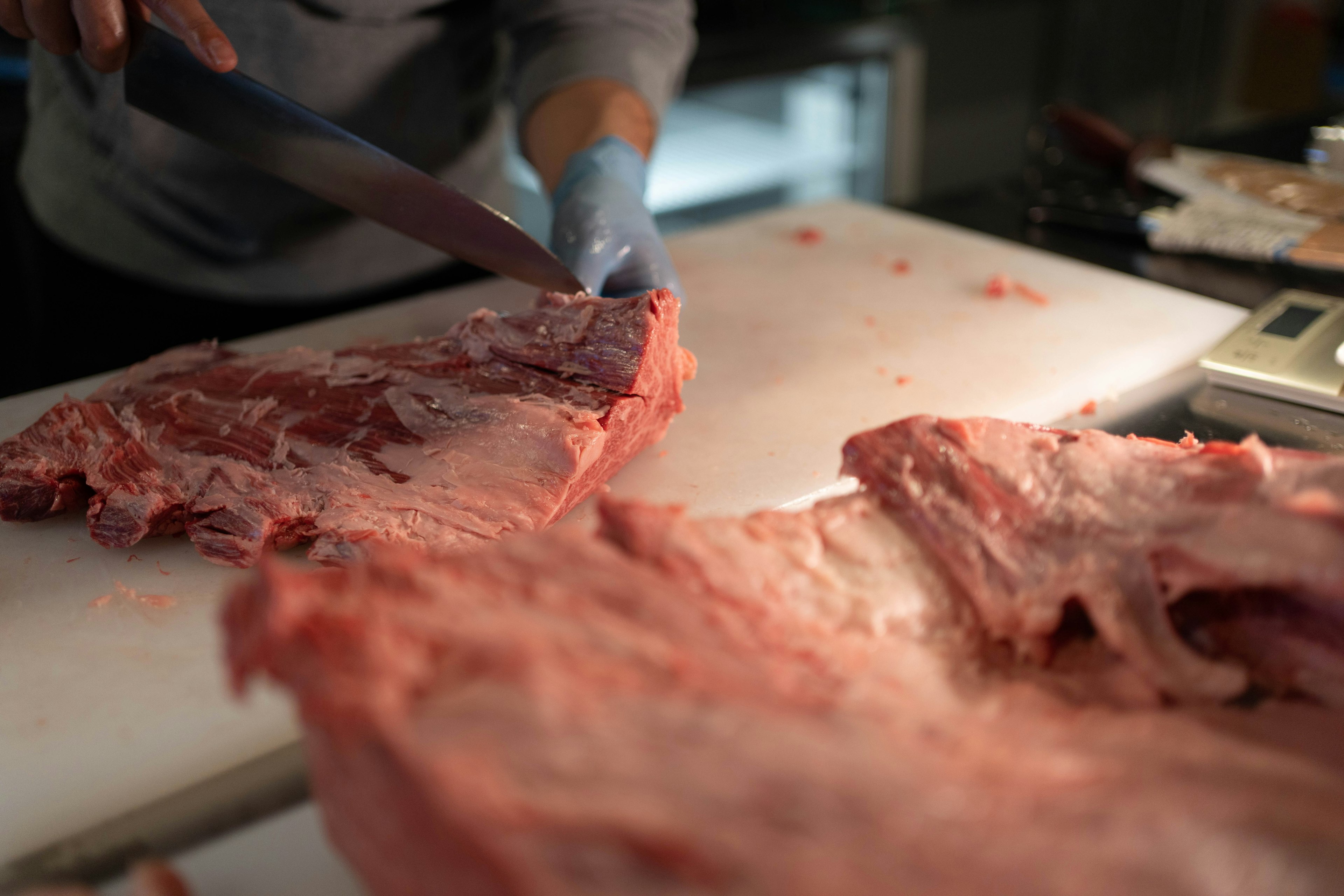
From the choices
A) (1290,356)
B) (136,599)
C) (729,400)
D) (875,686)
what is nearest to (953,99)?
(1290,356)

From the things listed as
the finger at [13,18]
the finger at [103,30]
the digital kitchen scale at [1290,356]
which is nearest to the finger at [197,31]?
the finger at [103,30]

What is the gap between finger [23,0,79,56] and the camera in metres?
2.43

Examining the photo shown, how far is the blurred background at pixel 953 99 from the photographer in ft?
14.7

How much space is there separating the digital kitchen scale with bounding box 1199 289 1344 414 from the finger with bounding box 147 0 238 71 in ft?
8.05

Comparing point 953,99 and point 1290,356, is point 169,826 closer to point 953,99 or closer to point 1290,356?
point 1290,356

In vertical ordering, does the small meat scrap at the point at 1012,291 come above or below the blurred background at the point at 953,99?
above

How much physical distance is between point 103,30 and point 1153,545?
2.47m

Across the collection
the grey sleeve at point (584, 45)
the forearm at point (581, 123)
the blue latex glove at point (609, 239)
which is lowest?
the blue latex glove at point (609, 239)

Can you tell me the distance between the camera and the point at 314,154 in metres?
2.43

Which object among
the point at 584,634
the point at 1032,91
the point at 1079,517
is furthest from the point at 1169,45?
the point at 584,634

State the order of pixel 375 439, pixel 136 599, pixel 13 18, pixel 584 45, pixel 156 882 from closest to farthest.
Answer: pixel 156 882
pixel 136 599
pixel 375 439
pixel 13 18
pixel 584 45

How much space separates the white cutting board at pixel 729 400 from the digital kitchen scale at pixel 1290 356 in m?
0.16

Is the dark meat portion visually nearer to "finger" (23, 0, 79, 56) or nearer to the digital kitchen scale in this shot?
the digital kitchen scale

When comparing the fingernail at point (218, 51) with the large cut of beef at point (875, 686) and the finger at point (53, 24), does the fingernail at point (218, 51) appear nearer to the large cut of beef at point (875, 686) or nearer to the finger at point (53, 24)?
the finger at point (53, 24)
